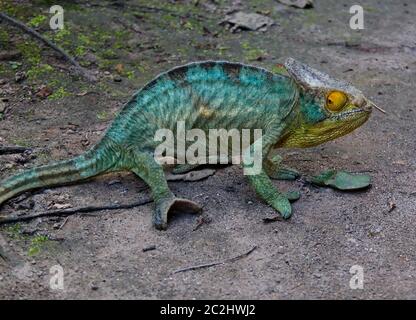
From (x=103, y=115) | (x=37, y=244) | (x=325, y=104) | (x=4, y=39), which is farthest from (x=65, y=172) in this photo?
(x=4, y=39)

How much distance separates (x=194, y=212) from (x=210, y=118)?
651 millimetres

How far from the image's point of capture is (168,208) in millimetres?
3756

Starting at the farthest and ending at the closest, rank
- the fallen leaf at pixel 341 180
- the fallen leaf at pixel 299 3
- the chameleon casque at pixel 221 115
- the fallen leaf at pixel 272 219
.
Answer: the fallen leaf at pixel 299 3 < the fallen leaf at pixel 341 180 < the chameleon casque at pixel 221 115 < the fallen leaf at pixel 272 219

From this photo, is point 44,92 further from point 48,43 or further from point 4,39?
point 4,39

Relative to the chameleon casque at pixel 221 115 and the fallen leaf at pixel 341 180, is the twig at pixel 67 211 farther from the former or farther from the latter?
the fallen leaf at pixel 341 180

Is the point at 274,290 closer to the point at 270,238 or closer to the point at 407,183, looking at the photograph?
the point at 270,238

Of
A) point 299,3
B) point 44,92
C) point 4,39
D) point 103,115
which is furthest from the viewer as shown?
point 299,3

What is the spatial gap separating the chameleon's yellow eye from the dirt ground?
0.56 m

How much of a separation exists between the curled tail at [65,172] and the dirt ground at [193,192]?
0.07 m

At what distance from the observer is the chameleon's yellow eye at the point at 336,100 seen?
390 centimetres

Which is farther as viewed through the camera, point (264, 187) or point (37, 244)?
point (264, 187)

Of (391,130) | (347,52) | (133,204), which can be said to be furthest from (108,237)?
(347,52)

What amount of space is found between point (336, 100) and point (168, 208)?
120cm

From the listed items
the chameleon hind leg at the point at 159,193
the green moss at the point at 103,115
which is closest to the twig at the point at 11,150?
the green moss at the point at 103,115
